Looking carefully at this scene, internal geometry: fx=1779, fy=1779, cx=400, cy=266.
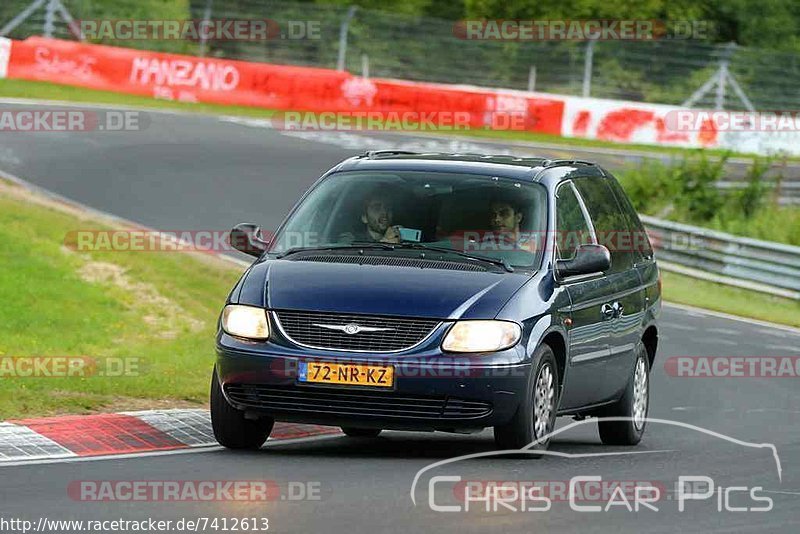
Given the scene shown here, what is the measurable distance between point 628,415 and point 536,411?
2083 mm

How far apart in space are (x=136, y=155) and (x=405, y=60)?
12383 millimetres

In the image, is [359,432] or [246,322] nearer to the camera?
[246,322]

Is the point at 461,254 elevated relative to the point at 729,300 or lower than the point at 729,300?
elevated

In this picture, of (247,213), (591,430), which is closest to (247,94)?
(247,213)

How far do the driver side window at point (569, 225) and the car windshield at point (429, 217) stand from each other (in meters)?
0.16

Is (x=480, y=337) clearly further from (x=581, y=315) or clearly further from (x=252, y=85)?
(x=252, y=85)

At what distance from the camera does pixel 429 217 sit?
1061 centimetres

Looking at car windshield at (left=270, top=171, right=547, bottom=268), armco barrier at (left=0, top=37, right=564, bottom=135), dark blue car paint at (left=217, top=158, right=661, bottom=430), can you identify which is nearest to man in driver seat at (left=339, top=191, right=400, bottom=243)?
car windshield at (left=270, top=171, right=547, bottom=268)

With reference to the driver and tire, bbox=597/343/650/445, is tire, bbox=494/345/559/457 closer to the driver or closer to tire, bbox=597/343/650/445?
the driver

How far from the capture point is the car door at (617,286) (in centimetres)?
1143

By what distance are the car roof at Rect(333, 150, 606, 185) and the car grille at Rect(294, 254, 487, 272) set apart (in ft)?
2.99

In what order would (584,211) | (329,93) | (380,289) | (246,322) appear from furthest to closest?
(329,93) < (584,211) < (246,322) < (380,289)

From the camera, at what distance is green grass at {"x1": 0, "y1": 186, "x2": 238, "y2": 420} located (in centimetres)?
1245

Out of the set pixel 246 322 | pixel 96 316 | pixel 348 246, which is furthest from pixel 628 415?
pixel 96 316
